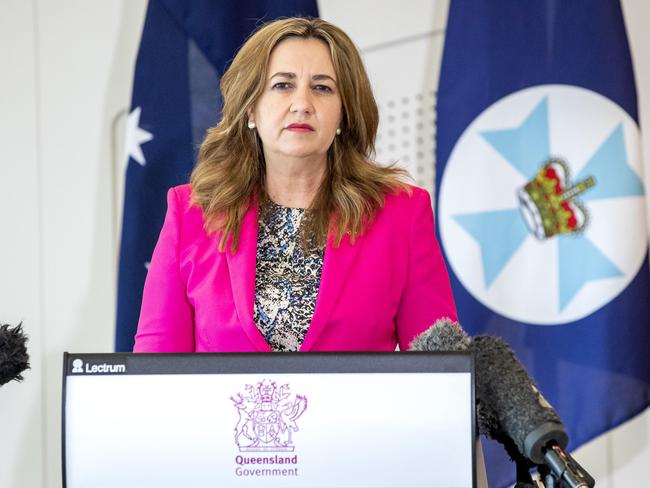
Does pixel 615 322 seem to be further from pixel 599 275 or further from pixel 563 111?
pixel 563 111

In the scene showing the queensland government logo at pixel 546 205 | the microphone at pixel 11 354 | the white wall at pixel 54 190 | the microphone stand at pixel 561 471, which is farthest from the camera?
the white wall at pixel 54 190

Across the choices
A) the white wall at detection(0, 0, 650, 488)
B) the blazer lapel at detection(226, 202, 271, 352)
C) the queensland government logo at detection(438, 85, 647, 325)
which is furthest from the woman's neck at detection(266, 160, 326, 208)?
the white wall at detection(0, 0, 650, 488)

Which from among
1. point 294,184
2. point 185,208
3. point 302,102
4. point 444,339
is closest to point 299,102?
point 302,102

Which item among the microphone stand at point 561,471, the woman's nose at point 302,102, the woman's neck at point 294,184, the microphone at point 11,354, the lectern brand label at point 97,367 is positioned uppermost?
the woman's nose at point 302,102

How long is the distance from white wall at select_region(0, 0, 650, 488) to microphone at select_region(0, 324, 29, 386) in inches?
92.5

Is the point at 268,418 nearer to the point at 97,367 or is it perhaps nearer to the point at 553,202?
the point at 97,367

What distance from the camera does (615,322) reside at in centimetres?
261

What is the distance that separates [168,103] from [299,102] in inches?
48.2

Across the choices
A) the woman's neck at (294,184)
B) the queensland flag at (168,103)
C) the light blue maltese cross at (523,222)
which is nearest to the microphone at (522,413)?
the woman's neck at (294,184)

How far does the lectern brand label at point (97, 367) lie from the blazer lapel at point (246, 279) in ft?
1.84

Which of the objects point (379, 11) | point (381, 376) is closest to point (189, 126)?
point (379, 11)

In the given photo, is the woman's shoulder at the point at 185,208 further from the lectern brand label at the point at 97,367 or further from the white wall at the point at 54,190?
the white wall at the point at 54,190

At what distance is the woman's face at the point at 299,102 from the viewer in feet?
5.79

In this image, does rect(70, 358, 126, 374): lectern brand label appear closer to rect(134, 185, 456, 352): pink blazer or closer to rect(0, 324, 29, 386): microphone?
rect(0, 324, 29, 386): microphone
